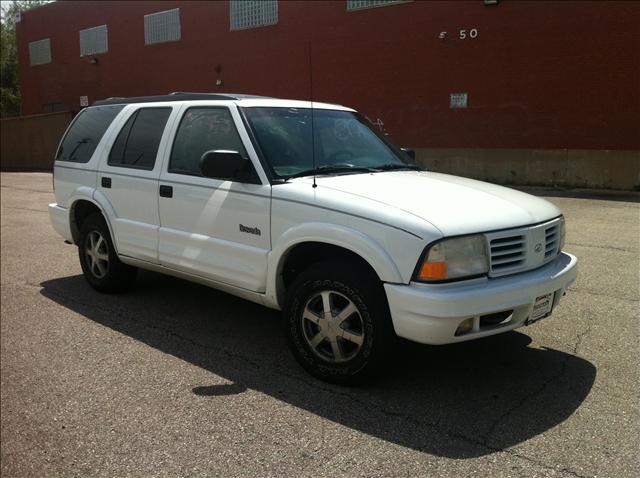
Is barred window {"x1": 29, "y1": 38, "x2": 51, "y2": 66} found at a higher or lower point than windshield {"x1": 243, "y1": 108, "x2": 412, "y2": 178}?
higher

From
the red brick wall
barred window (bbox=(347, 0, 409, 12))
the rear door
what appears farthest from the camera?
barred window (bbox=(347, 0, 409, 12))

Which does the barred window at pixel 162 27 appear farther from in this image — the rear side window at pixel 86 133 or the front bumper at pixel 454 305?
the front bumper at pixel 454 305

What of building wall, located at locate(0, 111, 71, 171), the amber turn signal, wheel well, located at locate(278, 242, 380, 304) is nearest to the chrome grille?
the amber turn signal

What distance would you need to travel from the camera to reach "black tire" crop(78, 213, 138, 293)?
5.73 meters

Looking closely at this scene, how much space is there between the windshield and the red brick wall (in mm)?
11294

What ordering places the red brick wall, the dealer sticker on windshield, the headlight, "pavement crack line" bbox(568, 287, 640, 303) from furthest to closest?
the red brick wall < "pavement crack line" bbox(568, 287, 640, 303) < the dealer sticker on windshield < the headlight

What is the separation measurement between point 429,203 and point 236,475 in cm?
185

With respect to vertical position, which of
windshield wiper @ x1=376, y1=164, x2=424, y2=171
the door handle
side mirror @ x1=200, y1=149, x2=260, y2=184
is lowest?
the door handle

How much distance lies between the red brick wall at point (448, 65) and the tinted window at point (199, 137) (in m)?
12.4

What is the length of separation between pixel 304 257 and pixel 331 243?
1.69 feet

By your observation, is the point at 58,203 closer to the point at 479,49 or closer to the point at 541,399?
the point at 541,399

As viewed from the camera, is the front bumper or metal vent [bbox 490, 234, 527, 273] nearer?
the front bumper

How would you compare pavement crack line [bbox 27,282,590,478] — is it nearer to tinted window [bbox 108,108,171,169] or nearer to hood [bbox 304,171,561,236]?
hood [bbox 304,171,561,236]

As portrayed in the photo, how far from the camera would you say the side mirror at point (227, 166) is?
4102 millimetres
